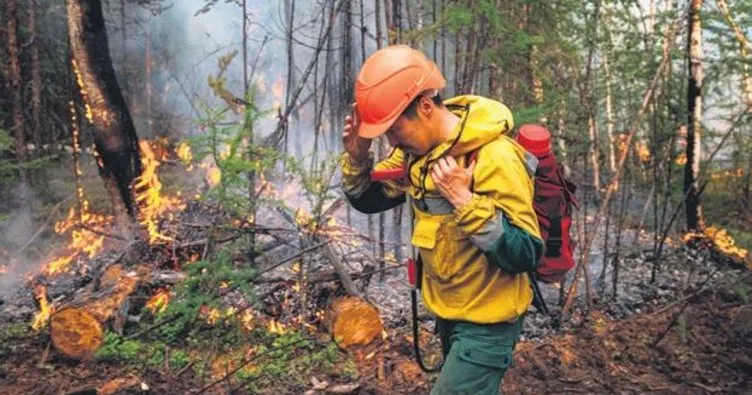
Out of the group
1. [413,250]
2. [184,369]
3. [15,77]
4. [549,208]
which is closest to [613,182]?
[549,208]

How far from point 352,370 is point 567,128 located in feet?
14.5

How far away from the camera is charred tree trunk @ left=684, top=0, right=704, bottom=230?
932 cm

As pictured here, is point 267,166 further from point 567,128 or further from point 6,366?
point 567,128

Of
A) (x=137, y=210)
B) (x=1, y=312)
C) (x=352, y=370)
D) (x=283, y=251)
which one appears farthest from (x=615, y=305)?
(x=1, y=312)

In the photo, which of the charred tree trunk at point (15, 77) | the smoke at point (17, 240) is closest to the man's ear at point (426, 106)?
the smoke at point (17, 240)

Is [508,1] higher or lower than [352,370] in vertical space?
higher

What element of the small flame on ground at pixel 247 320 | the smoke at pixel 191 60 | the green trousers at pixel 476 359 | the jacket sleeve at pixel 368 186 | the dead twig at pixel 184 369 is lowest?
the dead twig at pixel 184 369

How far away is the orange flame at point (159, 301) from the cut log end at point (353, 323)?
1.74 m

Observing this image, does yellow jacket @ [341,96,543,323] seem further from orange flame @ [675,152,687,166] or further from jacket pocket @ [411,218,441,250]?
orange flame @ [675,152,687,166]

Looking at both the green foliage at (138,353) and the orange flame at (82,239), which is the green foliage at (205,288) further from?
the orange flame at (82,239)

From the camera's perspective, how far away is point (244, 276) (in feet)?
17.7

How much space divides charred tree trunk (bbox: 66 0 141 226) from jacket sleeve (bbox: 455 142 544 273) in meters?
7.04

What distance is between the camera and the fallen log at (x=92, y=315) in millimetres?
5656

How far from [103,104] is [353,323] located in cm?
494
